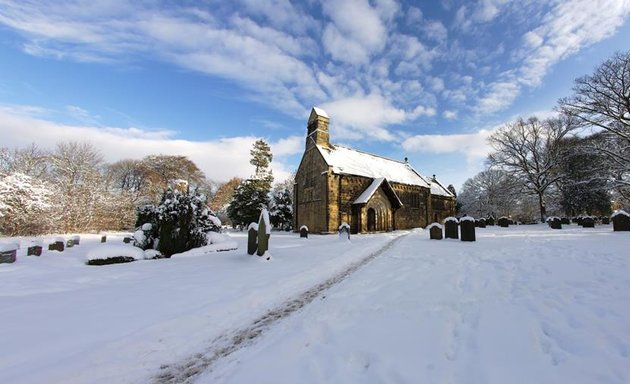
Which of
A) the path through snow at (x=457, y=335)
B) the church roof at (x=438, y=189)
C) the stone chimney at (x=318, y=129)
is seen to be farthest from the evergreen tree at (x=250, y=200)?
the path through snow at (x=457, y=335)

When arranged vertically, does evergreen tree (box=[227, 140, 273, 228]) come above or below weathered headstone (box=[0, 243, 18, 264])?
above

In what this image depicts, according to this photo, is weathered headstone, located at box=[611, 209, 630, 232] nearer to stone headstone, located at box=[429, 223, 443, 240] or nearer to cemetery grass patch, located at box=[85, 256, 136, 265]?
stone headstone, located at box=[429, 223, 443, 240]

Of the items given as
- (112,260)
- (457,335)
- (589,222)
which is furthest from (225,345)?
(589,222)

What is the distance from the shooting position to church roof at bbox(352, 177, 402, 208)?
26.2 meters

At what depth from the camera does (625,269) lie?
5.89 meters

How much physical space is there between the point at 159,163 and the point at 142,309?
1730 inches

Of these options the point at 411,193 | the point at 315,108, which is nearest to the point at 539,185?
the point at 411,193

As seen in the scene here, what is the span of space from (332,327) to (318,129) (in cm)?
2692

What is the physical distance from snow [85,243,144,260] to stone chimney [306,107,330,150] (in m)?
21.8

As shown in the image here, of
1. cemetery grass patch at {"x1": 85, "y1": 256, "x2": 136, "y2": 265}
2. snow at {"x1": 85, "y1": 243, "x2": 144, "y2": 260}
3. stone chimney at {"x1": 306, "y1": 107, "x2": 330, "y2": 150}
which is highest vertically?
stone chimney at {"x1": 306, "y1": 107, "x2": 330, "y2": 150}

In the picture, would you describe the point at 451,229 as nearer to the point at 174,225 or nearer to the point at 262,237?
the point at 262,237

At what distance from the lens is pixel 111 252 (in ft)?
28.3

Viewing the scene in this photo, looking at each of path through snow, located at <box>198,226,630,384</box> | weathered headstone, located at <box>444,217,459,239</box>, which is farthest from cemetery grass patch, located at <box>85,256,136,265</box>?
weathered headstone, located at <box>444,217,459,239</box>

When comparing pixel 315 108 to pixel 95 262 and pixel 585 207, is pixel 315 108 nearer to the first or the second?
pixel 95 262
